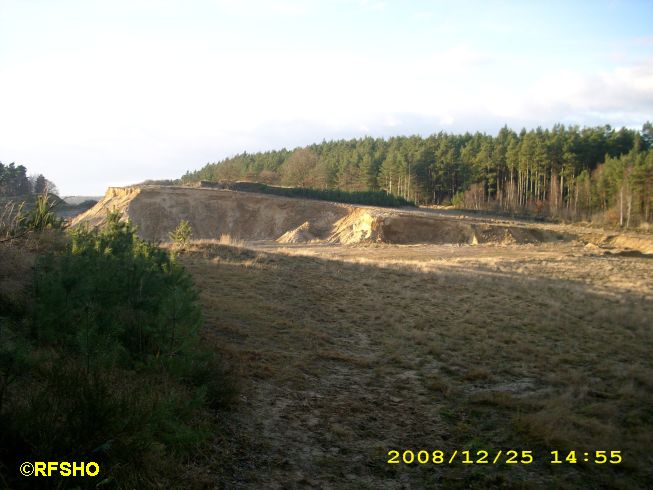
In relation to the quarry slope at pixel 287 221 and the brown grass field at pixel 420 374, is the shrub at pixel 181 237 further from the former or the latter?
the quarry slope at pixel 287 221

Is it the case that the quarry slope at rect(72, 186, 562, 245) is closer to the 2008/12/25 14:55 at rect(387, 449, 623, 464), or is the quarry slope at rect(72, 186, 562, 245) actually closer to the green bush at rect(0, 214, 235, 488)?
the green bush at rect(0, 214, 235, 488)

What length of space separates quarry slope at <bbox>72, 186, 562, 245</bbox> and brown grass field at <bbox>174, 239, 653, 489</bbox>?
20.9m

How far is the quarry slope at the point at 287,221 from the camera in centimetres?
4116

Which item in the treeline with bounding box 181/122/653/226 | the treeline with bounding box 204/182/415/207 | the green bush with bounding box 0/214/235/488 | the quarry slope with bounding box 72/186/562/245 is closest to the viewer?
the green bush with bounding box 0/214/235/488

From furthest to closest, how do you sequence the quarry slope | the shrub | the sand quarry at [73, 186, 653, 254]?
1. the quarry slope
2. the sand quarry at [73, 186, 653, 254]
3. the shrub

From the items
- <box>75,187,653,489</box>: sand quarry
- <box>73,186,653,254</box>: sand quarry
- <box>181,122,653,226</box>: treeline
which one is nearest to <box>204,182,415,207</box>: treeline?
<box>73,186,653,254</box>: sand quarry

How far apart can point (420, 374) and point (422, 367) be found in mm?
487

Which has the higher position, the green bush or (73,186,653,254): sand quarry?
(73,186,653,254): sand quarry

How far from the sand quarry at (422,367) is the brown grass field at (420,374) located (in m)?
0.03

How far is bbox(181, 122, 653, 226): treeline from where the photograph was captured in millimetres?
66125

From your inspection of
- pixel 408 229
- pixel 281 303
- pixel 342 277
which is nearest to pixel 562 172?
pixel 408 229

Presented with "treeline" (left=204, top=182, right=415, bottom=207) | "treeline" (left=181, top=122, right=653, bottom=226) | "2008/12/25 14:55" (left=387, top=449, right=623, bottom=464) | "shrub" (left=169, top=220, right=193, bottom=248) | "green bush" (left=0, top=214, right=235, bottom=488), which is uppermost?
"treeline" (left=181, top=122, right=653, bottom=226)

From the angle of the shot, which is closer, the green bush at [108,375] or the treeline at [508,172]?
the green bush at [108,375]

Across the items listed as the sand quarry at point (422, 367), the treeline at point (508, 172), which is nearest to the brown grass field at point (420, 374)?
the sand quarry at point (422, 367)
